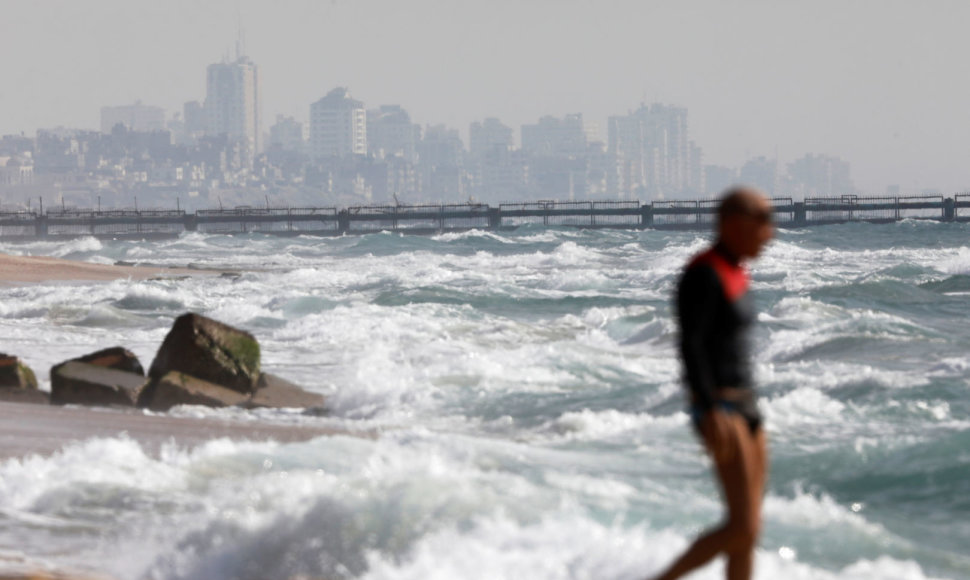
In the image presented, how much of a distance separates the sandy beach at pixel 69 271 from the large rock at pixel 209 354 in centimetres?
2741

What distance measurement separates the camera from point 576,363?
18938 millimetres

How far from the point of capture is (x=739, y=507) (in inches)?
192

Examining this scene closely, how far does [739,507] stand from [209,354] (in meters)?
11.4

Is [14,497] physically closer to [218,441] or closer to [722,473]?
[218,441]

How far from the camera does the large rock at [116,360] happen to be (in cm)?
1584

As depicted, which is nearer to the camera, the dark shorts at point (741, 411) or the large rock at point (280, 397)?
Result: the dark shorts at point (741, 411)

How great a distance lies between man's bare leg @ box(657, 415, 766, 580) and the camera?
4.81m

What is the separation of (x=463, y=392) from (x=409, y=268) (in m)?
39.1

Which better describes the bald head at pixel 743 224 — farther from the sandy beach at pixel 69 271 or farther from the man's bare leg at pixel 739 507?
the sandy beach at pixel 69 271

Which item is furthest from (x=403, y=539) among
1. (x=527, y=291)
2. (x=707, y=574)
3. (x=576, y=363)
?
(x=527, y=291)

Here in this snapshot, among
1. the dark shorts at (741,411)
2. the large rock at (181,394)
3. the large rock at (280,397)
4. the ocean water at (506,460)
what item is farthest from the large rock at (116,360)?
the dark shorts at (741,411)

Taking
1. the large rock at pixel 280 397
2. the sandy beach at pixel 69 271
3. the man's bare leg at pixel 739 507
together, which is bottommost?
the sandy beach at pixel 69 271

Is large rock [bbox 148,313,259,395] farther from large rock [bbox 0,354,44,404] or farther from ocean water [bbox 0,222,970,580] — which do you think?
large rock [bbox 0,354,44,404]

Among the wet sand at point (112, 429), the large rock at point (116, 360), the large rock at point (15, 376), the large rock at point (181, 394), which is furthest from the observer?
the large rock at point (116, 360)
